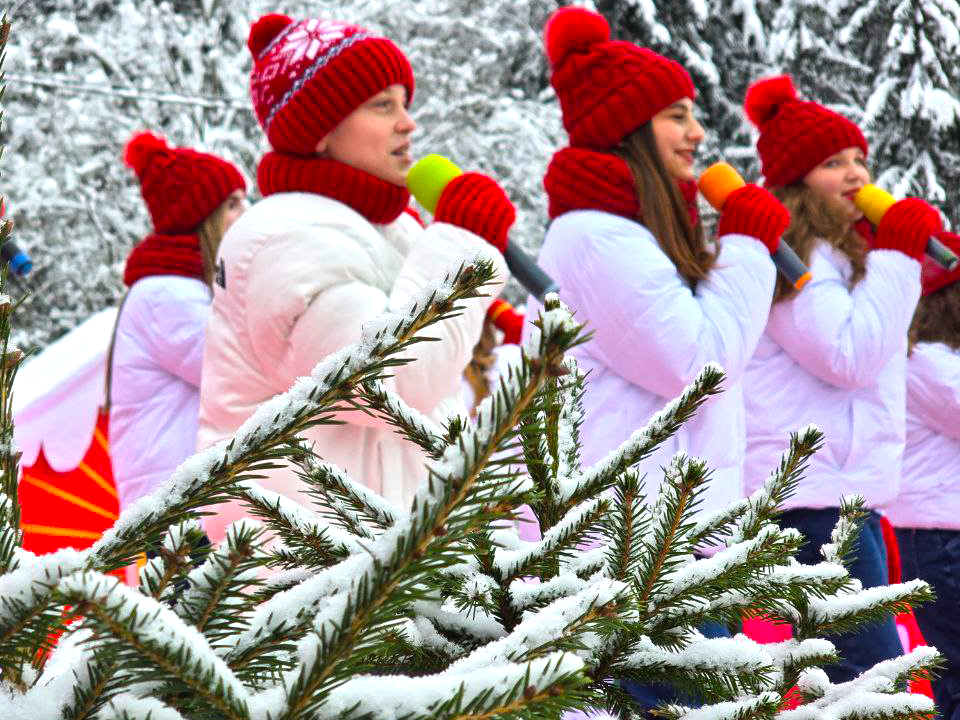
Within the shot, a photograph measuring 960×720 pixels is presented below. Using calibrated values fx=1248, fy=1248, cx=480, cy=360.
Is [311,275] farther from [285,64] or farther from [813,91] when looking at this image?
[813,91]

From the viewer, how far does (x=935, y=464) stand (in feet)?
15.7

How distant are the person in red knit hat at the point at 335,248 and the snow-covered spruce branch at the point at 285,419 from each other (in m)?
1.92

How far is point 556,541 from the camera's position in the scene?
1.02 meters

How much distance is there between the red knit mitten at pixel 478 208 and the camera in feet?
9.96

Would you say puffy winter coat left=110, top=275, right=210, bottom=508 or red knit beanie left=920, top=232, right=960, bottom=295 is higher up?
red knit beanie left=920, top=232, right=960, bottom=295

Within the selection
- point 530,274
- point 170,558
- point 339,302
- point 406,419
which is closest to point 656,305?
point 530,274

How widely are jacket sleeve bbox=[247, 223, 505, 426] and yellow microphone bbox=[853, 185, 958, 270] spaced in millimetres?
2070

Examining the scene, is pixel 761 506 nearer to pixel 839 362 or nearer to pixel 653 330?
pixel 653 330

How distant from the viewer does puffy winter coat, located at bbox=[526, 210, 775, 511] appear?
3.41m

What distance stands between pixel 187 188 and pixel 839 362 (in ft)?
8.43

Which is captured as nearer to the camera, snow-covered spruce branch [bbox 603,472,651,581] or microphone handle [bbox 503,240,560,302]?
snow-covered spruce branch [bbox 603,472,651,581]

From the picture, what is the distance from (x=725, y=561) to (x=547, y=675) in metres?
0.42

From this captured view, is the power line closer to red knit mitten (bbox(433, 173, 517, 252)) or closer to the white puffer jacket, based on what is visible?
the white puffer jacket

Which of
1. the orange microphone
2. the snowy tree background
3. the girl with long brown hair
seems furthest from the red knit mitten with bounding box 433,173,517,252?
the snowy tree background
